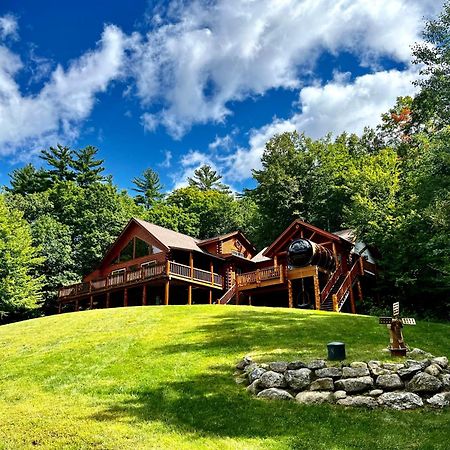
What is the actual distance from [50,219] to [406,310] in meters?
30.0

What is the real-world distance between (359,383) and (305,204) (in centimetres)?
3419

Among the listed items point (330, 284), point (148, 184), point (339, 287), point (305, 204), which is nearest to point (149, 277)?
point (330, 284)

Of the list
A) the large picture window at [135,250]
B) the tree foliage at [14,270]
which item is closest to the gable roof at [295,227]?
the large picture window at [135,250]

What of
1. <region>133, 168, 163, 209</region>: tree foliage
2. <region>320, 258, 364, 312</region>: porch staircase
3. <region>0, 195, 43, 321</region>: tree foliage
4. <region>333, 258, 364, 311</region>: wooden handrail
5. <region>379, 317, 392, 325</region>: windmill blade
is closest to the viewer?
<region>379, 317, 392, 325</region>: windmill blade

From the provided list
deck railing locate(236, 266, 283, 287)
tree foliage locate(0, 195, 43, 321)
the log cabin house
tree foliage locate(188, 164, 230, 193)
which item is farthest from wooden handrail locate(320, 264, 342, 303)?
tree foliage locate(188, 164, 230, 193)

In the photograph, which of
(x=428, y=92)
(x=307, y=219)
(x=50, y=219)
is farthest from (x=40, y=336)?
(x=307, y=219)

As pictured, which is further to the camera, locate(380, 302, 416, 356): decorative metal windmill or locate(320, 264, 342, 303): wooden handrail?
locate(320, 264, 342, 303): wooden handrail

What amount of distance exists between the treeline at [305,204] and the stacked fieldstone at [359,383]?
369 inches

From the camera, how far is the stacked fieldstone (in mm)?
8258

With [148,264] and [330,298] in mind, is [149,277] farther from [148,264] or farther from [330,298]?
[330,298]

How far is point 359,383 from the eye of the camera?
872 centimetres

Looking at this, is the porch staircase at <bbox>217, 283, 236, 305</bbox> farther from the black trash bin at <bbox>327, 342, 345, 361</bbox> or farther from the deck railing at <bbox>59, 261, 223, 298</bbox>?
the black trash bin at <bbox>327, 342, 345, 361</bbox>

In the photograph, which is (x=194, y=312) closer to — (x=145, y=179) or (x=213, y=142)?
(x=213, y=142)

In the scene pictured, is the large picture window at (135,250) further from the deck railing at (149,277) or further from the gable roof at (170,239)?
the deck railing at (149,277)
